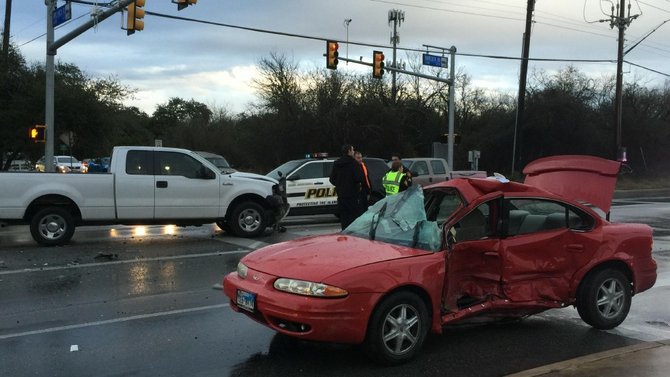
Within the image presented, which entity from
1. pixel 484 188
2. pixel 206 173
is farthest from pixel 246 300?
pixel 206 173

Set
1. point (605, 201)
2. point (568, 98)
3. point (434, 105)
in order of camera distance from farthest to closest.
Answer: point (434, 105)
point (568, 98)
point (605, 201)

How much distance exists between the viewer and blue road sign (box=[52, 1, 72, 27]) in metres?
17.7

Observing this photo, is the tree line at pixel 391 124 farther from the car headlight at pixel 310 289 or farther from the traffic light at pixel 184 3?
the car headlight at pixel 310 289

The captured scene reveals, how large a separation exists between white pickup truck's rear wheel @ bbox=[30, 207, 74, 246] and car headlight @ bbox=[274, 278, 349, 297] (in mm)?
7911

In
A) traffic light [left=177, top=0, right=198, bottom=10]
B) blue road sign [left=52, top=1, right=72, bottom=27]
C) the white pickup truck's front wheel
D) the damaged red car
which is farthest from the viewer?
blue road sign [left=52, top=1, right=72, bottom=27]

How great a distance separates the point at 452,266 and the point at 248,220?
7744mm

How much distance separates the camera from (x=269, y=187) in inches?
492

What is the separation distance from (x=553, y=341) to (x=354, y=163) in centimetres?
557

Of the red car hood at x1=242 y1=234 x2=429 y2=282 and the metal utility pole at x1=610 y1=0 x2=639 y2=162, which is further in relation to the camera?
the metal utility pole at x1=610 y1=0 x2=639 y2=162

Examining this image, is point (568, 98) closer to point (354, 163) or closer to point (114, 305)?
point (354, 163)

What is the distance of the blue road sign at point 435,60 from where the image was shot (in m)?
26.9

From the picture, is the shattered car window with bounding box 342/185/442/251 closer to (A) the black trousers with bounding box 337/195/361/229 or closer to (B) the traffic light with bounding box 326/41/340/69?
(A) the black trousers with bounding box 337/195/361/229

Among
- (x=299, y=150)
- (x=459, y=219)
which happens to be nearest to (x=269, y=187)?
(x=459, y=219)

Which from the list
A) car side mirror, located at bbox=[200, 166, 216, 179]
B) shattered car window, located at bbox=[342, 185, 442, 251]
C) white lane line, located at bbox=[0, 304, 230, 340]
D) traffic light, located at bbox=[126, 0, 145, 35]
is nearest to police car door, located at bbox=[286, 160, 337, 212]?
car side mirror, located at bbox=[200, 166, 216, 179]
